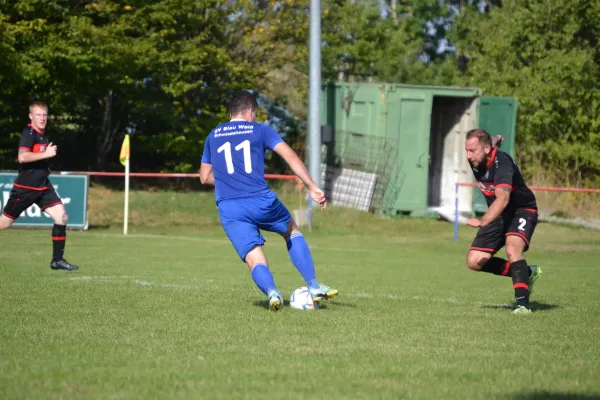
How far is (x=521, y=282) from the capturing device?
9.33 metres

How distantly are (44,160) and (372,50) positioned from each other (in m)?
25.6

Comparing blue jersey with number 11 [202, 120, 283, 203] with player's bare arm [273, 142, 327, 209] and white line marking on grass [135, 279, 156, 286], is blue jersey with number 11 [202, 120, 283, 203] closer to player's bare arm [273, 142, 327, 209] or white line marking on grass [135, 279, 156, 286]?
player's bare arm [273, 142, 327, 209]

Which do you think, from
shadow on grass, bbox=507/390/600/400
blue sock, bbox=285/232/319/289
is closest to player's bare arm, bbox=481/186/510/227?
blue sock, bbox=285/232/319/289

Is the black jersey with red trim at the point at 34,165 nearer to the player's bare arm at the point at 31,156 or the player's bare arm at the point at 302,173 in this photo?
the player's bare arm at the point at 31,156

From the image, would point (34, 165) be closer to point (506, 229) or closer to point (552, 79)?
point (506, 229)

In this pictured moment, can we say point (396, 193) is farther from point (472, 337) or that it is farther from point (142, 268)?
point (472, 337)

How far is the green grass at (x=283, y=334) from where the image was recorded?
5.65 metres

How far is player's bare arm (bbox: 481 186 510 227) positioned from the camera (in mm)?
8820

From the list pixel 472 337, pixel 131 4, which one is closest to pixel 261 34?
pixel 131 4

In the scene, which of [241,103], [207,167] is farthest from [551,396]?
[207,167]

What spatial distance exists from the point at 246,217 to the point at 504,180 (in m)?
2.30

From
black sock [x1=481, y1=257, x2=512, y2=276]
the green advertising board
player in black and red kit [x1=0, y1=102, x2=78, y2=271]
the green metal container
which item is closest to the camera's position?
black sock [x1=481, y1=257, x2=512, y2=276]

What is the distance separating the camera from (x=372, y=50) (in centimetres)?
3731

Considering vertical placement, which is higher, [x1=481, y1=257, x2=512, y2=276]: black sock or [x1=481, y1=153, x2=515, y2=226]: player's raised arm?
[x1=481, y1=153, x2=515, y2=226]: player's raised arm
